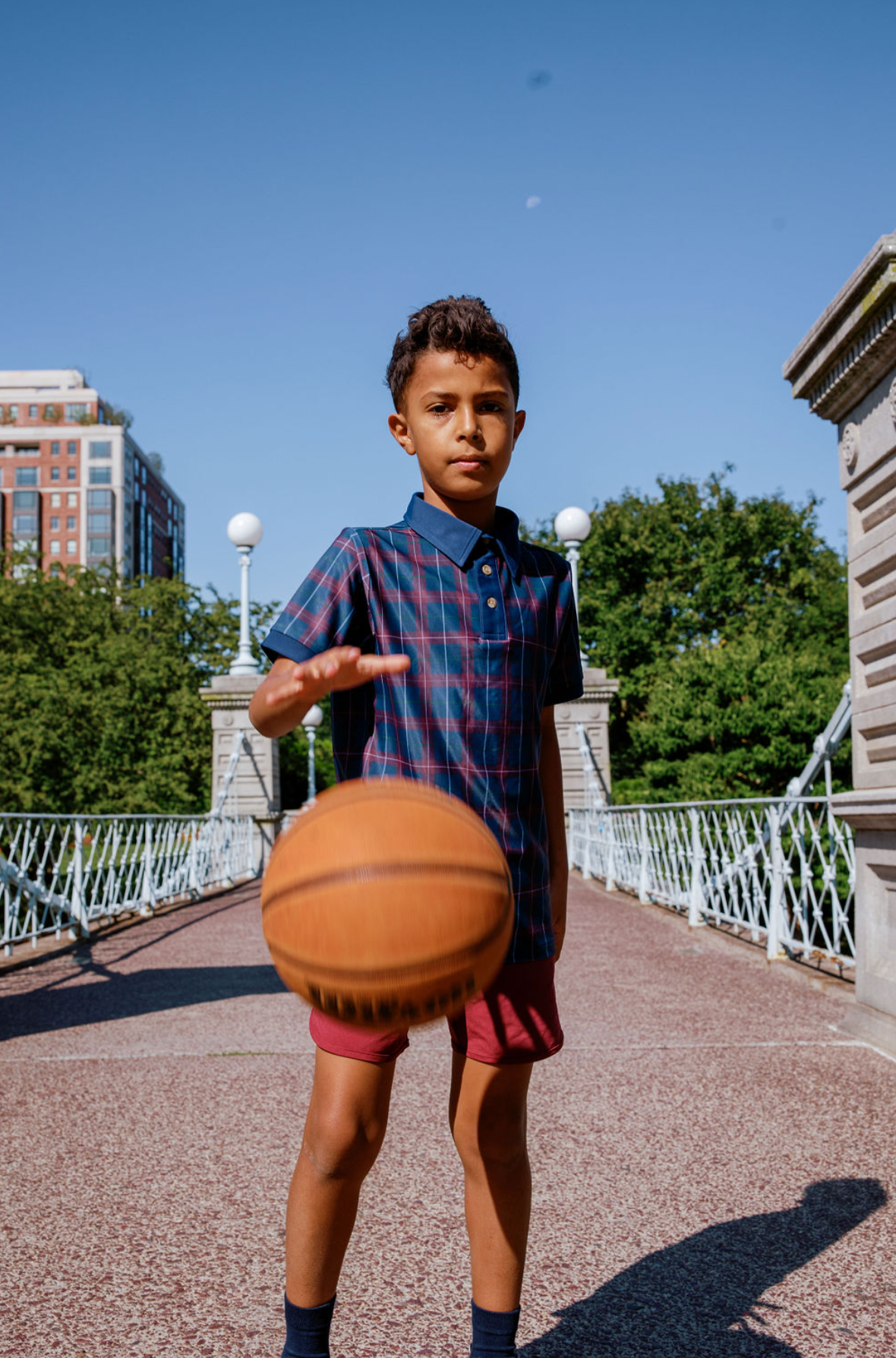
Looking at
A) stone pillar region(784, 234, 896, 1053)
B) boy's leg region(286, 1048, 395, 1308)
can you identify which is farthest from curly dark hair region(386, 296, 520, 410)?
stone pillar region(784, 234, 896, 1053)

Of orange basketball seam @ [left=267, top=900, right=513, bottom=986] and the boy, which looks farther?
the boy

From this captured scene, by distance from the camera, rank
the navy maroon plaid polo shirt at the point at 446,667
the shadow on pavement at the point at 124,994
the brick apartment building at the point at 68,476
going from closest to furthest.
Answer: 1. the navy maroon plaid polo shirt at the point at 446,667
2. the shadow on pavement at the point at 124,994
3. the brick apartment building at the point at 68,476

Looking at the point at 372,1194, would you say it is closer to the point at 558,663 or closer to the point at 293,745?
the point at 558,663

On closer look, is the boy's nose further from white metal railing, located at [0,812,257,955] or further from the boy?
white metal railing, located at [0,812,257,955]

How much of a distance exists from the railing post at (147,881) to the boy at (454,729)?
418 inches

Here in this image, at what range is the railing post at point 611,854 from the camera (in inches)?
614

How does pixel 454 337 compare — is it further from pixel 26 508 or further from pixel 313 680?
pixel 26 508

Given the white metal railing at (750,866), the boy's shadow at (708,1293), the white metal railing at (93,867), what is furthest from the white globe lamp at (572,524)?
the boy's shadow at (708,1293)

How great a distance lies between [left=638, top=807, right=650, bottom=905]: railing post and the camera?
1310cm

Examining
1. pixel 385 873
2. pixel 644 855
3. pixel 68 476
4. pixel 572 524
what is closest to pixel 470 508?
pixel 385 873

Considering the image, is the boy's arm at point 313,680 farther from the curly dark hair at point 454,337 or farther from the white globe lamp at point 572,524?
the white globe lamp at point 572,524

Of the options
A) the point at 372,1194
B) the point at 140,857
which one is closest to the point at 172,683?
the point at 140,857

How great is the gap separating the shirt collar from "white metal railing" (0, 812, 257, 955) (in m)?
6.83

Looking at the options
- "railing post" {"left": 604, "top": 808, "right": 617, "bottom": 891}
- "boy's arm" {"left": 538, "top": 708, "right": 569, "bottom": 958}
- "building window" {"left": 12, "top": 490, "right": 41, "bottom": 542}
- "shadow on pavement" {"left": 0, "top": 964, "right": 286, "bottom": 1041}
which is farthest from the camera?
"building window" {"left": 12, "top": 490, "right": 41, "bottom": 542}
